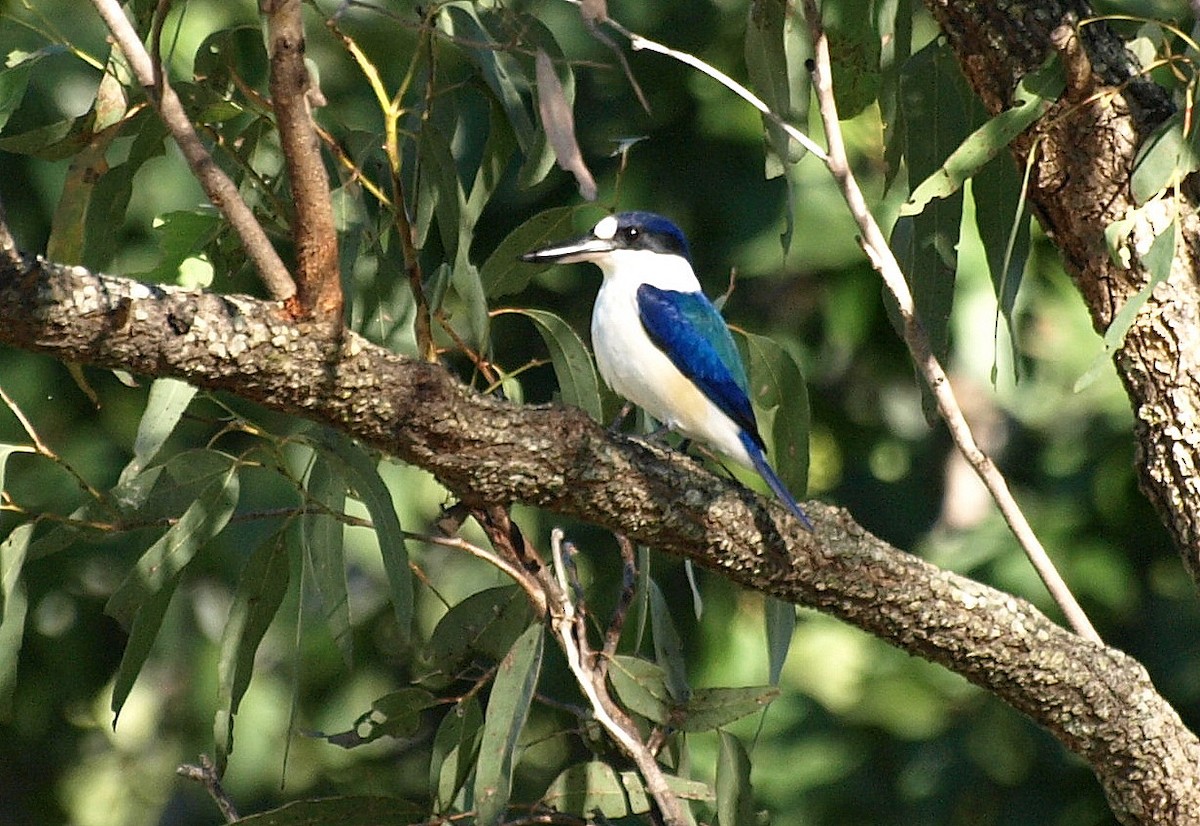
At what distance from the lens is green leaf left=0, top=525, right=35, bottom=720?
2516 mm

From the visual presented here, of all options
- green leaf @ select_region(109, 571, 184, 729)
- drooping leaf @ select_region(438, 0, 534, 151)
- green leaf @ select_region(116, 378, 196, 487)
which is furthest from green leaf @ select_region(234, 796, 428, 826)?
drooping leaf @ select_region(438, 0, 534, 151)

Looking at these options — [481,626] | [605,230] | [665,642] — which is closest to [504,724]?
[481,626]

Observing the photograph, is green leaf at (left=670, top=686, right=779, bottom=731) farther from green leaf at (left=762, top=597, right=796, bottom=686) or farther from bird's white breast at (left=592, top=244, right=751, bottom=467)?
bird's white breast at (left=592, top=244, right=751, bottom=467)

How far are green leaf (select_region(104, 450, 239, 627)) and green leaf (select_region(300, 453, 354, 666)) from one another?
11 centimetres

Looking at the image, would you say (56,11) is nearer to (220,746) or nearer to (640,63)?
(640,63)

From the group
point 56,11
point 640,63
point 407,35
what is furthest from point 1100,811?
point 56,11

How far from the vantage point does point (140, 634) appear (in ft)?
8.43

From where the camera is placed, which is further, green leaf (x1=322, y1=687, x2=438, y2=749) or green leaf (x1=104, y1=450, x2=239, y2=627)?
green leaf (x1=322, y1=687, x2=438, y2=749)

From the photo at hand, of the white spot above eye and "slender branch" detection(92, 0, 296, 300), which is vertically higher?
"slender branch" detection(92, 0, 296, 300)

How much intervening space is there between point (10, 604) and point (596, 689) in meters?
0.85

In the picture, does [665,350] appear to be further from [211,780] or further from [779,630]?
[211,780]

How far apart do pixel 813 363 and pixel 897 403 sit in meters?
0.56

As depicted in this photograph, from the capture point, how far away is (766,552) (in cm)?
227

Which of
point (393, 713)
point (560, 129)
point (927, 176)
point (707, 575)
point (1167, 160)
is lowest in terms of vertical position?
point (707, 575)
